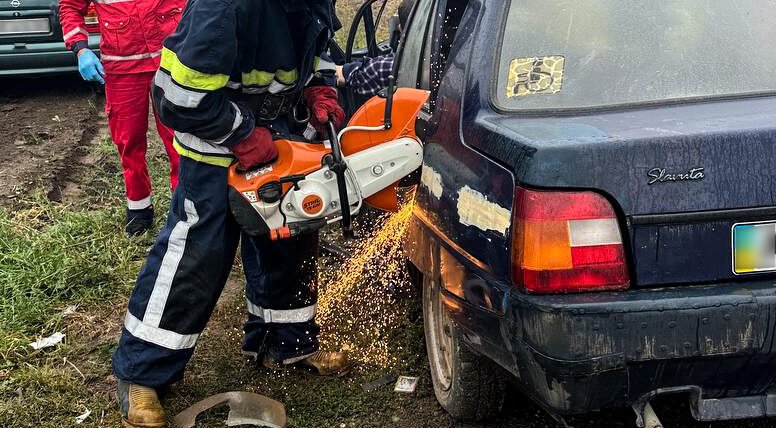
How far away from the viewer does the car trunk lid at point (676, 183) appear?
2027 mm

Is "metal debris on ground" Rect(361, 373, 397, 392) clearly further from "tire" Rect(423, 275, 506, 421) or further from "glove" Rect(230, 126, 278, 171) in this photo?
"glove" Rect(230, 126, 278, 171)

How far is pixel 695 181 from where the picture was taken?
2.03 m

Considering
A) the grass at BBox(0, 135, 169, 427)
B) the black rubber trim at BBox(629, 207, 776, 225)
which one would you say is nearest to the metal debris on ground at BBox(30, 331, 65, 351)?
the grass at BBox(0, 135, 169, 427)

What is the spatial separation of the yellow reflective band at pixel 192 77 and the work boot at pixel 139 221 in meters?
2.43

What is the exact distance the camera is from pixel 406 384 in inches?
131

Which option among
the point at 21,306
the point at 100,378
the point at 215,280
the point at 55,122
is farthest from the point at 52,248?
the point at 55,122

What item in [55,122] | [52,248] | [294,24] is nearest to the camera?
[294,24]

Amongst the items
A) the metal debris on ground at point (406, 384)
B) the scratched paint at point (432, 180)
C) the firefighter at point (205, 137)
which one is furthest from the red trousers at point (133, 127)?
the scratched paint at point (432, 180)

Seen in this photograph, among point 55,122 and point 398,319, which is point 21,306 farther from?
point 55,122

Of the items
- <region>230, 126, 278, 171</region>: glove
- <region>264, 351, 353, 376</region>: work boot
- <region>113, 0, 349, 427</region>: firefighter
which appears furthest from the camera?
<region>264, 351, 353, 376</region>: work boot

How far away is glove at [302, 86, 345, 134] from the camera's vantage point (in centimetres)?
338

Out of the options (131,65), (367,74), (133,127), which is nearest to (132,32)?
(131,65)

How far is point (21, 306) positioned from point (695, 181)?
3.21 m

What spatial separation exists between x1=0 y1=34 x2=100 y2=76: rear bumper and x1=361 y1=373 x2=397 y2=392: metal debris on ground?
5.77m
